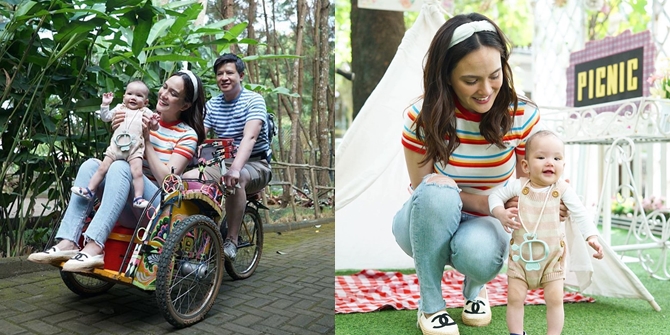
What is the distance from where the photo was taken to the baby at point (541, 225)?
1.07m

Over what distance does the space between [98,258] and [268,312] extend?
32 cm

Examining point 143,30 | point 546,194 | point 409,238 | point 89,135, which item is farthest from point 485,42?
point 89,135

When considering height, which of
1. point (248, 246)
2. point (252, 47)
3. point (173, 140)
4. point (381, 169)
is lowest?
point (248, 246)

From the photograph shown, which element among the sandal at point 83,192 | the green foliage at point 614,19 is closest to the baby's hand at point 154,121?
the sandal at point 83,192

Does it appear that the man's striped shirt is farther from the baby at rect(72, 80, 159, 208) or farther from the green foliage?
the green foliage

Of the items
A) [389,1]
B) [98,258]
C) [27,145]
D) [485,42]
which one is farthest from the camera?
[389,1]

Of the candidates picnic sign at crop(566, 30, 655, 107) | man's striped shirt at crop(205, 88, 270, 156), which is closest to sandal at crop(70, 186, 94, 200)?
man's striped shirt at crop(205, 88, 270, 156)

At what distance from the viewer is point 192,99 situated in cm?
97

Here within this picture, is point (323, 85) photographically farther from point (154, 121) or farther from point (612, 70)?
point (612, 70)

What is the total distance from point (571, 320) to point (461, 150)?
669 mm

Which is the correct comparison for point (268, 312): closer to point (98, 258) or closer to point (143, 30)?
point (98, 258)

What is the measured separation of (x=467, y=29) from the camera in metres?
1.08

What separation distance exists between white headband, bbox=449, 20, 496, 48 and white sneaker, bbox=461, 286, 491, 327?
2.30 ft

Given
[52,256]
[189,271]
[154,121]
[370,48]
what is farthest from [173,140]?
[370,48]
